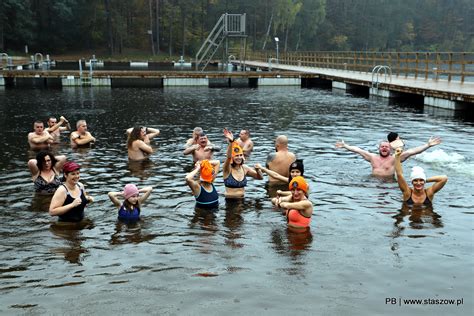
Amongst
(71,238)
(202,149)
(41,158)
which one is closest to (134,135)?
(202,149)

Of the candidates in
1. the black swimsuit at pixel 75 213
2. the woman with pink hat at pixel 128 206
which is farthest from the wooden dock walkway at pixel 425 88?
the black swimsuit at pixel 75 213

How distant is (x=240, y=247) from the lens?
892 centimetres

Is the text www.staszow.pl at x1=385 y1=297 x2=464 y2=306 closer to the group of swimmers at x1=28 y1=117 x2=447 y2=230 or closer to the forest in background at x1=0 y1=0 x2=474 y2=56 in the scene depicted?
the group of swimmers at x1=28 y1=117 x2=447 y2=230

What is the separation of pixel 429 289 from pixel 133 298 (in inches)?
161

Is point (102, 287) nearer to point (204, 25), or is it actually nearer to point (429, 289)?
point (429, 289)

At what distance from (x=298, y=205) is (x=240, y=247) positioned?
130 cm

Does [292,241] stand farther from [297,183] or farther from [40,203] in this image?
[40,203]

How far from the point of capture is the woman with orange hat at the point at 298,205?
9328mm

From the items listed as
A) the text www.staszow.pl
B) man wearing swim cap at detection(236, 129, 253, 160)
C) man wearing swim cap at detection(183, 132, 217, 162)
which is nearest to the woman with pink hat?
man wearing swim cap at detection(183, 132, 217, 162)

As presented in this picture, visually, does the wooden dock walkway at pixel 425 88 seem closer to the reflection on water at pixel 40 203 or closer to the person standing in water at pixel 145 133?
the person standing in water at pixel 145 133

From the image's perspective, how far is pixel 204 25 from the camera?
341ft

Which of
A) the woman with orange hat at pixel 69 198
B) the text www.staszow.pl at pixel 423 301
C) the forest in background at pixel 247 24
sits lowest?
the text www.staszow.pl at pixel 423 301

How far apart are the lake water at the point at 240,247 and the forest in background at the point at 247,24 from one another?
73078mm

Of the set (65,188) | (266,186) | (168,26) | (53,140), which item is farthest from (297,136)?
(168,26)
